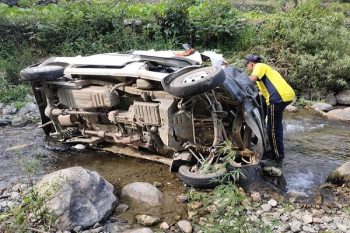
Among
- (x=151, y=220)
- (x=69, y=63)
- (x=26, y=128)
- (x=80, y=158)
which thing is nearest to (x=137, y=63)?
(x=69, y=63)

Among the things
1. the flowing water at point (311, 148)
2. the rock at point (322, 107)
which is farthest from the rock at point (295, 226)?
the rock at point (322, 107)

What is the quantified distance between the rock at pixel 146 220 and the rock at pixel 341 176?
2513 millimetres

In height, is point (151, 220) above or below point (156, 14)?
below

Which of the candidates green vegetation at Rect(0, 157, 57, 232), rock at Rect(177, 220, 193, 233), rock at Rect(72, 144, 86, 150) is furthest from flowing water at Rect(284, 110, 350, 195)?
rock at Rect(72, 144, 86, 150)

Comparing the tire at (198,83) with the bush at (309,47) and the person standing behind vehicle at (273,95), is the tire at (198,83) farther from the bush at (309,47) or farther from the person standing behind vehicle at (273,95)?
the bush at (309,47)

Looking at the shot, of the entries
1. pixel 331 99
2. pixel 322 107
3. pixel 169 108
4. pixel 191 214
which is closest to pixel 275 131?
pixel 169 108

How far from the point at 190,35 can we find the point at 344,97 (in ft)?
14.7

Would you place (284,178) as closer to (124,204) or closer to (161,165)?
(161,165)

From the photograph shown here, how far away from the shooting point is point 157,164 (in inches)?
249

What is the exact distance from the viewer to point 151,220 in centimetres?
467

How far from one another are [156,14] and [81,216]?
28.9 feet

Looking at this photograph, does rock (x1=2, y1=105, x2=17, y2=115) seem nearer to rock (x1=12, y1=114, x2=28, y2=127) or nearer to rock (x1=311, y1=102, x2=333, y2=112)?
rock (x1=12, y1=114, x2=28, y2=127)

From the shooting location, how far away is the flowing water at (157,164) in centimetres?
561

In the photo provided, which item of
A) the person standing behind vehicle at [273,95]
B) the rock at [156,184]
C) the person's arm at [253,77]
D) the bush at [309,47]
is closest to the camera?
the rock at [156,184]
